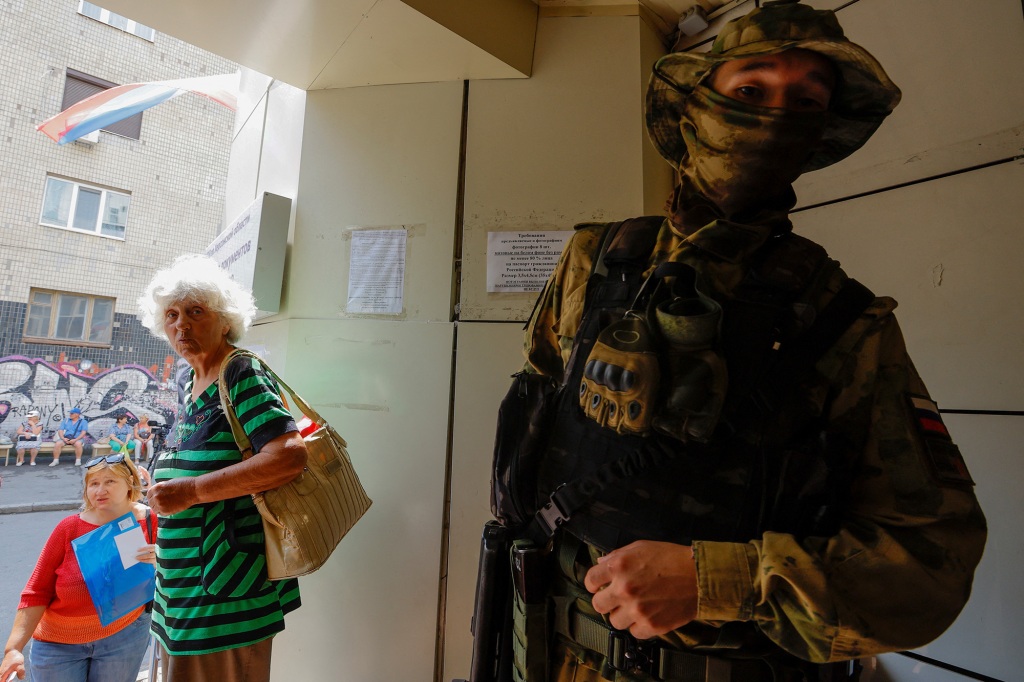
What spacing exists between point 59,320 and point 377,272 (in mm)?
3314

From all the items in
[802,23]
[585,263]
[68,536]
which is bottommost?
[68,536]

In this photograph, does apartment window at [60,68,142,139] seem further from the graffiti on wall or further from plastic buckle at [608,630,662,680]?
plastic buckle at [608,630,662,680]

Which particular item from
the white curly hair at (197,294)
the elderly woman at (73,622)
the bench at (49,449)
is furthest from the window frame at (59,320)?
the white curly hair at (197,294)

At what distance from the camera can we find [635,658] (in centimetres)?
74

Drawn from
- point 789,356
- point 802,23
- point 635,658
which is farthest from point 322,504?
point 802,23

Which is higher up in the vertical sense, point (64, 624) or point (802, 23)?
point (802, 23)

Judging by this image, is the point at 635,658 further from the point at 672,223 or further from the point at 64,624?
the point at 64,624

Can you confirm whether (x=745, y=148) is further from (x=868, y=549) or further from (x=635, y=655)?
(x=635, y=655)

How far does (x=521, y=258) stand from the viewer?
217 cm

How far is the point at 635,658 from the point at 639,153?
1.95 meters

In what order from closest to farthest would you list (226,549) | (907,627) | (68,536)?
(907,627), (226,549), (68,536)

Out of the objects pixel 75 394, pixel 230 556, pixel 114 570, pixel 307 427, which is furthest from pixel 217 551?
pixel 75 394

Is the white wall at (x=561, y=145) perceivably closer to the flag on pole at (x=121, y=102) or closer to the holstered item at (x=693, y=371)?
the holstered item at (x=693, y=371)

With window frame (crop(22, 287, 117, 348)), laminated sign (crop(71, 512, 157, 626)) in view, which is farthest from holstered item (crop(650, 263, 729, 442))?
window frame (crop(22, 287, 117, 348))
